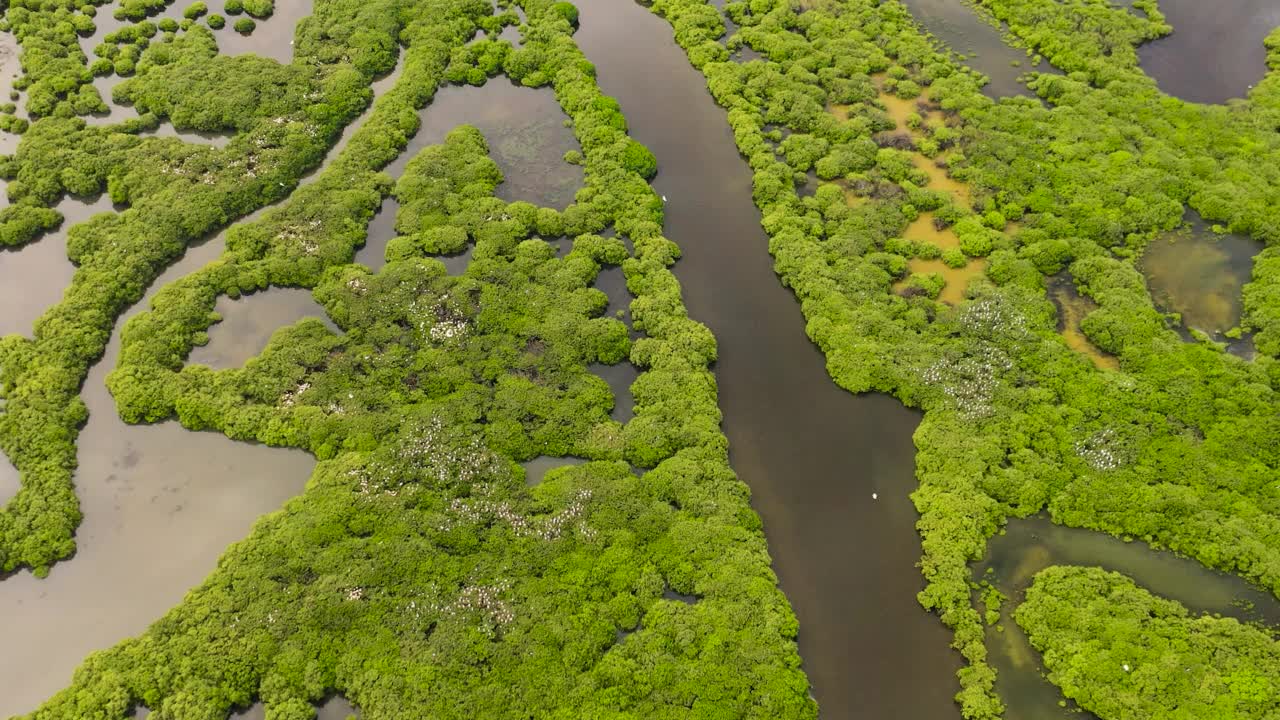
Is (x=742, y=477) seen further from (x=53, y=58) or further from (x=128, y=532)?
(x=53, y=58)

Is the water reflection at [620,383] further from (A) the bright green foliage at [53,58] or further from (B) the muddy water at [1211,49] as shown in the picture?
(B) the muddy water at [1211,49]

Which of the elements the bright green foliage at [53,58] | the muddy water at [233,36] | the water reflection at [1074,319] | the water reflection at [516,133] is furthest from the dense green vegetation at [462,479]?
the water reflection at [1074,319]

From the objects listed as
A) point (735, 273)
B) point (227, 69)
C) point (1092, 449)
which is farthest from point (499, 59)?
point (1092, 449)

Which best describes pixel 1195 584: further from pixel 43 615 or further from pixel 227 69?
pixel 227 69

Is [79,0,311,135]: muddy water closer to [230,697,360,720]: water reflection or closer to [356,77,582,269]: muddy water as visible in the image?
[356,77,582,269]: muddy water

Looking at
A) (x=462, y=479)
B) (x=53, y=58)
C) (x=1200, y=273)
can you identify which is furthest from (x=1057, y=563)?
(x=53, y=58)

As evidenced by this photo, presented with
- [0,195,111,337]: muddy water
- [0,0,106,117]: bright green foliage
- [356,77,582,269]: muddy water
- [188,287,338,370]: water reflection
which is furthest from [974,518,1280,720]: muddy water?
[0,0,106,117]: bright green foliage
